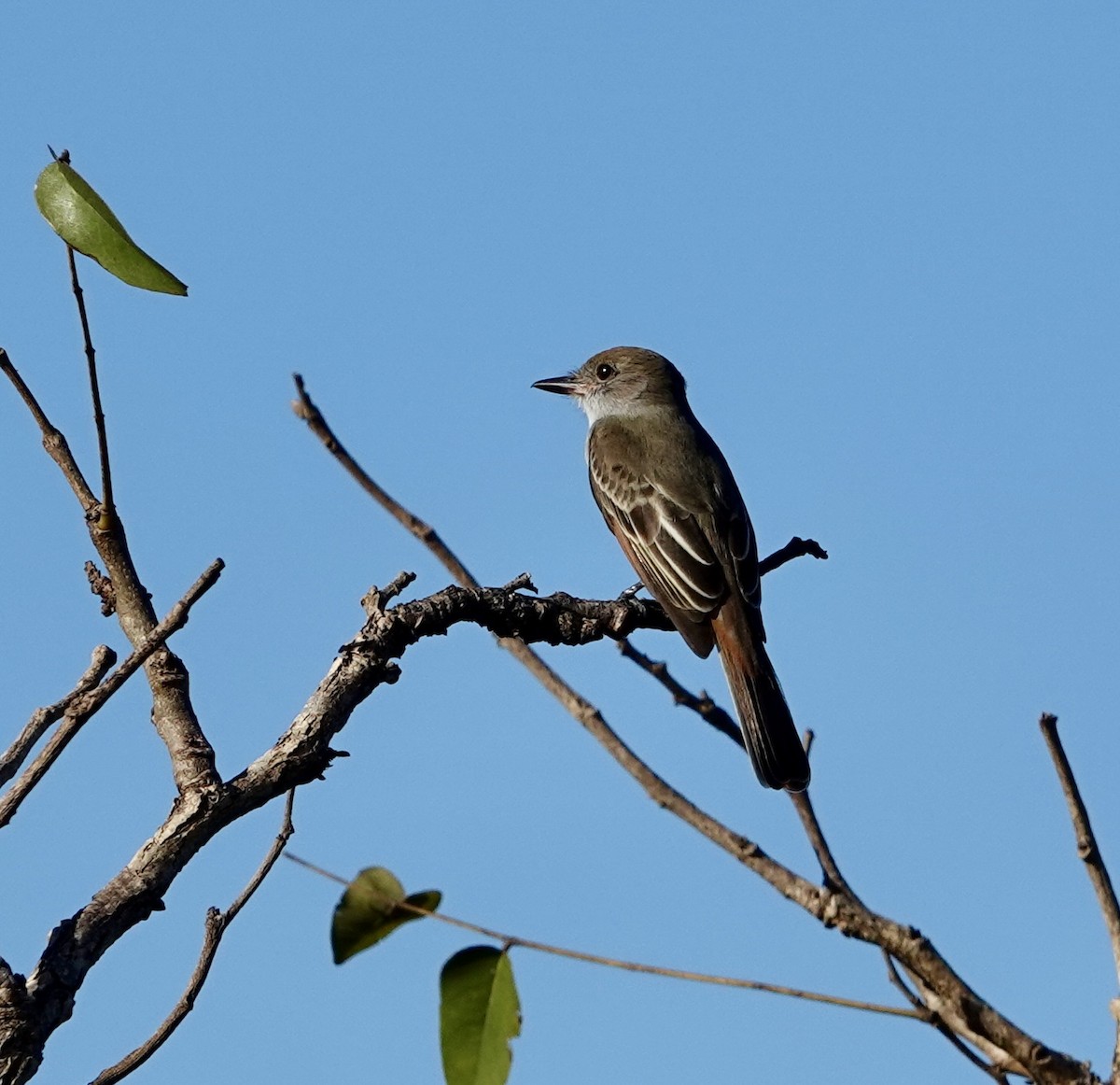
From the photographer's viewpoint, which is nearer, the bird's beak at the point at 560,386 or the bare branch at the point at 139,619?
the bare branch at the point at 139,619

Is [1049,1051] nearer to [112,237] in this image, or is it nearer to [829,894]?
[829,894]

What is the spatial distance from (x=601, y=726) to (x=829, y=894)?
0.47m

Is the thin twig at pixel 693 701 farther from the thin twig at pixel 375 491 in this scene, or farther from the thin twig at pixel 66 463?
the thin twig at pixel 66 463

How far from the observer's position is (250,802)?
3.81 m

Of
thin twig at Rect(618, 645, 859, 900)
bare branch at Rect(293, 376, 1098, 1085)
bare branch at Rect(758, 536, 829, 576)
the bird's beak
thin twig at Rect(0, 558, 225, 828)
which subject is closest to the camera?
bare branch at Rect(293, 376, 1098, 1085)

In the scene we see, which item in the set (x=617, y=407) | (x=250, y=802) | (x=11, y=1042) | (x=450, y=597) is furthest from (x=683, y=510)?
Answer: (x=11, y=1042)

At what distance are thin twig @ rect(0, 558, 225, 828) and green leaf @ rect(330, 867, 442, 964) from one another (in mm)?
676

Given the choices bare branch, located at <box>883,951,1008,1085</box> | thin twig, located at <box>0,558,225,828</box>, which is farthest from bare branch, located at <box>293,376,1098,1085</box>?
thin twig, located at <box>0,558,225,828</box>

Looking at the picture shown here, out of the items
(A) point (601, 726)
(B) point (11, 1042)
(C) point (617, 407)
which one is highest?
(C) point (617, 407)

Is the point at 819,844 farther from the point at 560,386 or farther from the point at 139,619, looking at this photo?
the point at 560,386

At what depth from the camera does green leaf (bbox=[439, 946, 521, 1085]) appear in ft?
8.39

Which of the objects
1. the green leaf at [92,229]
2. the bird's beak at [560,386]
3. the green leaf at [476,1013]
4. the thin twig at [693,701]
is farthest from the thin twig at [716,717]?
the bird's beak at [560,386]

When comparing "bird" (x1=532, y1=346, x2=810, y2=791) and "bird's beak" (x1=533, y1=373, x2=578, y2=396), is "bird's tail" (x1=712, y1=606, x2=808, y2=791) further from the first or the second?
"bird's beak" (x1=533, y1=373, x2=578, y2=396)

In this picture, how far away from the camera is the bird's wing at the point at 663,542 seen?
8.01 metres
